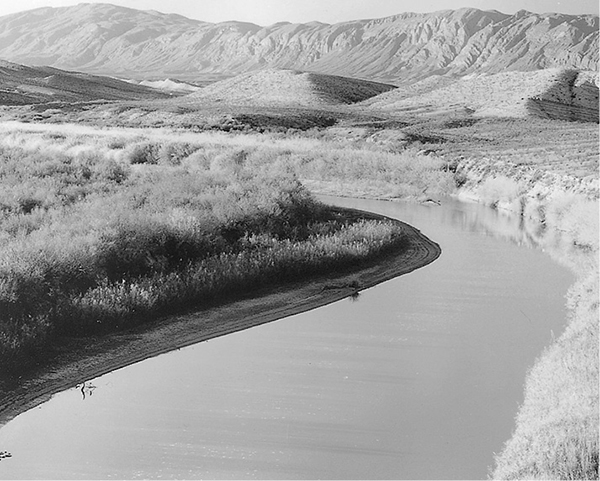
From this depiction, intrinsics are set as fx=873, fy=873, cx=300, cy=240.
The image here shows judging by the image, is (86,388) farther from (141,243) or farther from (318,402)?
(141,243)

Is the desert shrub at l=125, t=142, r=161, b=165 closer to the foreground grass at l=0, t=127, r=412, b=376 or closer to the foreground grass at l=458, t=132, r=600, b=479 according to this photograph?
the foreground grass at l=0, t=127, r=412, b=376

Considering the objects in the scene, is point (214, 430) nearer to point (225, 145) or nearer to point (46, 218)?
point (46, 218)

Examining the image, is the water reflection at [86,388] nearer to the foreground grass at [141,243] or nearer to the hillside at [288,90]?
the foreground grass at [141,243]

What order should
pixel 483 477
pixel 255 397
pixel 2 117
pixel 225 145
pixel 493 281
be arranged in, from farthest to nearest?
pixel 2 117 < pixel 225 145 < pixel 493 281 < pixel 255 397 < pixel 483 477

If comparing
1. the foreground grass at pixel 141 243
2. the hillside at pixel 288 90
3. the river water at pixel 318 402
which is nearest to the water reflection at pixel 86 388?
the river water at pixel 318 402

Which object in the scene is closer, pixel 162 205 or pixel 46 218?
pixel 46 218

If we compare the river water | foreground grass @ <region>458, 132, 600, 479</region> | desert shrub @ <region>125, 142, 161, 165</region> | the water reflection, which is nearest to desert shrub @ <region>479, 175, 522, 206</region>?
foreground grass @ <region>458, 132, 600, 479</region>

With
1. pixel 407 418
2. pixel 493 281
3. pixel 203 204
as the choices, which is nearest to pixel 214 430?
pixel 407 418
